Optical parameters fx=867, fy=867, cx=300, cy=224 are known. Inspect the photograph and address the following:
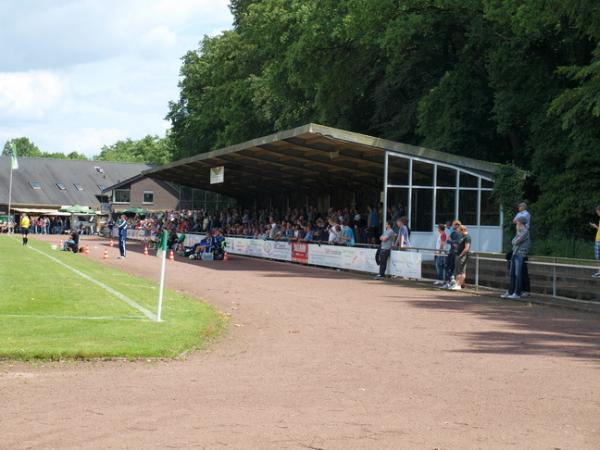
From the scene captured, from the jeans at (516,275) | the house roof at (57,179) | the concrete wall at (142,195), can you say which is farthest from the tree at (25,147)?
the jeans at (516,275)

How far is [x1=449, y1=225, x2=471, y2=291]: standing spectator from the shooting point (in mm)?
21594

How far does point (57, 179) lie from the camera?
102 meters

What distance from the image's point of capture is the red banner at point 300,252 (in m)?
32.6

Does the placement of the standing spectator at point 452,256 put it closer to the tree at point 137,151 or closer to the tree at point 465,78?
the tree at point 465,78

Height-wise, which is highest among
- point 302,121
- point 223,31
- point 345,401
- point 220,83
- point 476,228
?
point 223,31

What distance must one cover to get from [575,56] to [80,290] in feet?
66.9

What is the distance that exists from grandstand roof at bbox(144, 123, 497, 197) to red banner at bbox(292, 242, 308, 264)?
11.7 feet

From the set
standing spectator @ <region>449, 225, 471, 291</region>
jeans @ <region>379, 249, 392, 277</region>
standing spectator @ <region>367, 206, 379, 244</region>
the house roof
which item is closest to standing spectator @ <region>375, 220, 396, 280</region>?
jeans @ <region>379, 249, 392, 277</region>

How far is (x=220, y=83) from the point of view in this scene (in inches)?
2352

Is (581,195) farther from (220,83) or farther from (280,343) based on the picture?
(220,83)

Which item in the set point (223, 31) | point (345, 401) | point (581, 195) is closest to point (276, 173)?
point (581, 195)

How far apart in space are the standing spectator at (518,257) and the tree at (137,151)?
387 feet

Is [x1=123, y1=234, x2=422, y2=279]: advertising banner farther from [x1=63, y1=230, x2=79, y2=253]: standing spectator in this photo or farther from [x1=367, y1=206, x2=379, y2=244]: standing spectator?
[x1=63, y1=230, x2=79, y2=253]: standing spectator

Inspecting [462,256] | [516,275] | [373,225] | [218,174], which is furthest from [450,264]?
[218,174]
